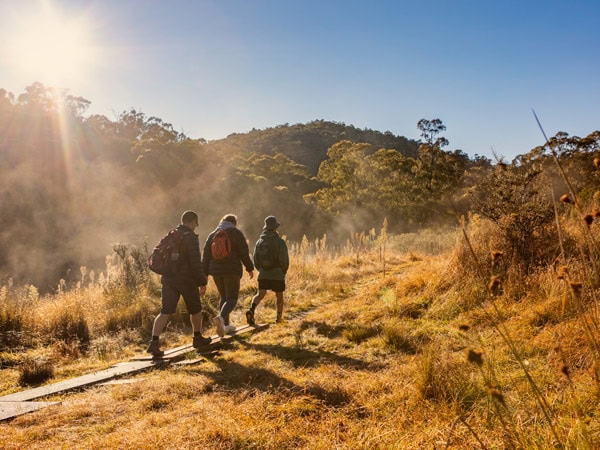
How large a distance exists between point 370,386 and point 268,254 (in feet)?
13.9

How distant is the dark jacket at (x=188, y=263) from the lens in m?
5.91

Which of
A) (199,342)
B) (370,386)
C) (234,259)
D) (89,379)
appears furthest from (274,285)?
(370,386)

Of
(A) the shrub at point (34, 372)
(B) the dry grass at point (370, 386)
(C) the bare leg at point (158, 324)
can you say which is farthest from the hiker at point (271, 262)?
(A) the shrub at point (34, 372)

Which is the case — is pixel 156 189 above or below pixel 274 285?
above

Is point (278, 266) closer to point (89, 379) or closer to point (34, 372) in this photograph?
point (89, 379)

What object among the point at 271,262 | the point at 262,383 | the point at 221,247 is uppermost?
the point at 221,247

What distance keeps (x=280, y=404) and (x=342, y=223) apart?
32.5 m

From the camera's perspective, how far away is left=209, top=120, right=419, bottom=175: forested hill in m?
67.8

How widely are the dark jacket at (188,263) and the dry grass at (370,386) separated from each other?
112 centimetres

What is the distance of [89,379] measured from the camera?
4934mm

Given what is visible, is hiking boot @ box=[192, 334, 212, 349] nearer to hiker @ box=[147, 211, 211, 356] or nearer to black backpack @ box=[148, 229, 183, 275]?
hiker @ box=[147, 211, 211, 356]

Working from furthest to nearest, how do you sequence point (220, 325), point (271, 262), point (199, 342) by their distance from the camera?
point (271, 262)
point (220, 325)
point (199, 342)

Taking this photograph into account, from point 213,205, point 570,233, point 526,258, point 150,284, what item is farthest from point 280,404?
point 213,205

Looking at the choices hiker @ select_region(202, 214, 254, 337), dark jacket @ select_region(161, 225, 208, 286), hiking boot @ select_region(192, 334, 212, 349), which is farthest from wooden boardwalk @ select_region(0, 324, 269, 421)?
dark jacket @ select_region(161, 225, 208, 286)
